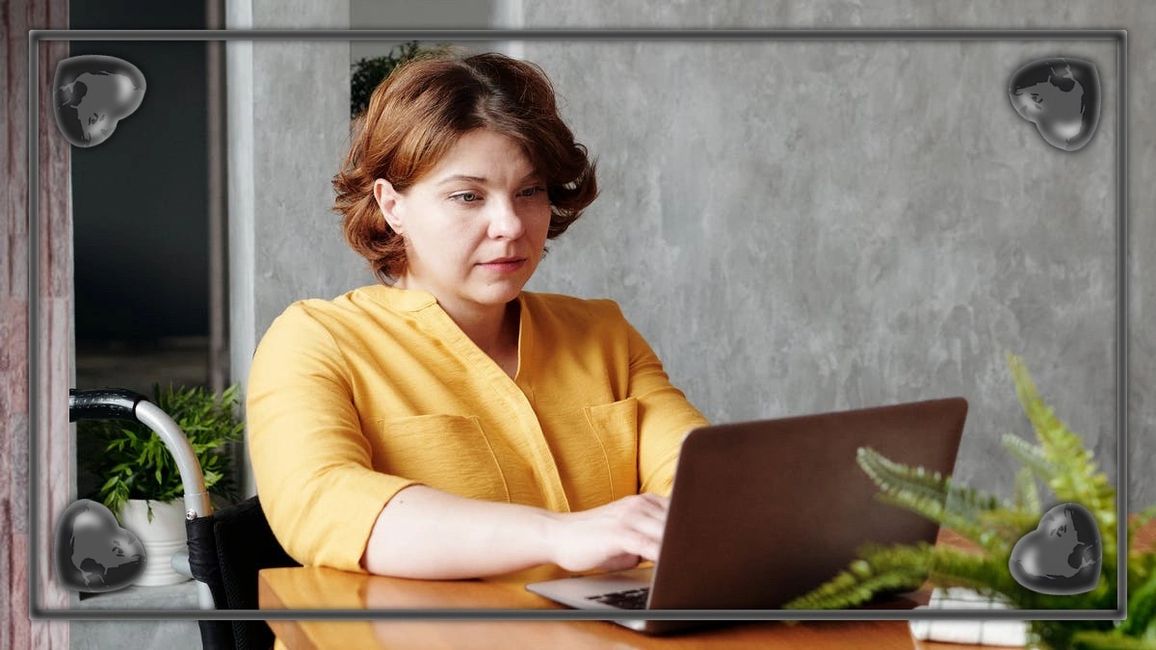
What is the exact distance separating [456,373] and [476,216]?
0.19 meters

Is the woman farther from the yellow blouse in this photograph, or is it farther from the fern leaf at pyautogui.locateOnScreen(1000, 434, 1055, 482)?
the fern leaf at pyautogui.locateOnScreen(1000, 434, 1055, 482)

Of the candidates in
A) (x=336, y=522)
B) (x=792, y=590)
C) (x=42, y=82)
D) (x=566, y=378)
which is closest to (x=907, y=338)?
(x=792, y=590)

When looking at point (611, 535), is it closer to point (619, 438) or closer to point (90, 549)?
point (619, 438)

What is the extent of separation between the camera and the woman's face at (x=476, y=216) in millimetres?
955

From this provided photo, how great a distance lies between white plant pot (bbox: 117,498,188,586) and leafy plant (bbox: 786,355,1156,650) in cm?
50

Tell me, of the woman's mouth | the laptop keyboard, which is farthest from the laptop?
the woman's mouth

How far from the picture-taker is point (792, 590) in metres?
0.87

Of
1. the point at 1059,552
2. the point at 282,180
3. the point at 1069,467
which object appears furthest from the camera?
the point at 282,180

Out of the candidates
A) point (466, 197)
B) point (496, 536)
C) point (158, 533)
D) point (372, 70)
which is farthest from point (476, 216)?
point (158, 533)

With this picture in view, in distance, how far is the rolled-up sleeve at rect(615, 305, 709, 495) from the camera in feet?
3.34

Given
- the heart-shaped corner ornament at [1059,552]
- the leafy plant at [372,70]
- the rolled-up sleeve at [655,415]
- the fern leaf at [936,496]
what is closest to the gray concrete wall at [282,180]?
the leafy plant at [372,70]

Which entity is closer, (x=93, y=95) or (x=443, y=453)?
(x=93, y=95)

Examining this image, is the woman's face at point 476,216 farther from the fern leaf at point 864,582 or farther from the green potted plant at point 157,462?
the fern leaf at point 864,582

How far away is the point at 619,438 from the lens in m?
1.18
